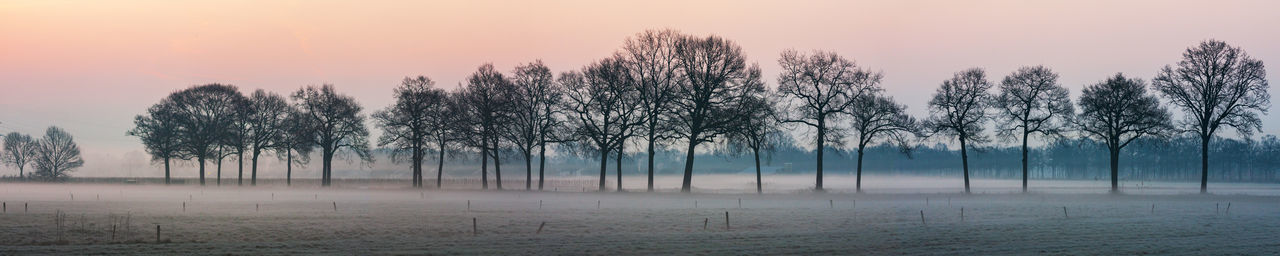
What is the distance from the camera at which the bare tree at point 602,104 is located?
5816 centimetres

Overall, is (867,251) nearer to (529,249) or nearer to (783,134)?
(529,249)

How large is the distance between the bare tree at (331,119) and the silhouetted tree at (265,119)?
386 centimetres

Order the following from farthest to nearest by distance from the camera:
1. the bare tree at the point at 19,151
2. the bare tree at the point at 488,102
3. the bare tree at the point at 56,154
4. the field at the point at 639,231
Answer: the bare tree at the point at 19,151 < the bare tree at the point at 56,154 < the bare tree at the point at 488,102 < the field at the point at 639,231

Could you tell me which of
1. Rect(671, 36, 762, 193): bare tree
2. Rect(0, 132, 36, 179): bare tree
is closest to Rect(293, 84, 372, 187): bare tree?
Rect(671, 36, 762, 193): bare tree

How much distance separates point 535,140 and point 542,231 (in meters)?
38.5

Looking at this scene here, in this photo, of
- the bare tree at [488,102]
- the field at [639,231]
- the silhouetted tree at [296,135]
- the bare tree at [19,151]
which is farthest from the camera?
the bare tree at [19,151]

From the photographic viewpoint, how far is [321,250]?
68.3 feet

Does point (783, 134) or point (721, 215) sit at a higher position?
point (783, 134)

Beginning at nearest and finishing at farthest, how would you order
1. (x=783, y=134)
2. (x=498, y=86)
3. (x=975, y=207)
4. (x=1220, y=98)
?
1. (x=975, y=207)
2. (x=1220, y=98)
3. (x=783, y=134)
4. (x=498, y=86)

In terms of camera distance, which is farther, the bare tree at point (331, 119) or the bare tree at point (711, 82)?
the bare tree at point (331, 119)

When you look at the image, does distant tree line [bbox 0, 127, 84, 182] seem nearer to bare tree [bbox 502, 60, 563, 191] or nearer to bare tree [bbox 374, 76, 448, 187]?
bare tree [bbox 374, 76, 448, 187]

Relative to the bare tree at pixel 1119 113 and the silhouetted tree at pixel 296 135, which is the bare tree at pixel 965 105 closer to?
the bare tree at pixel 1119 113

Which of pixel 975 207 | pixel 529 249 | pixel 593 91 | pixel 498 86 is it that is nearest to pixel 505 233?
pixel 529 249

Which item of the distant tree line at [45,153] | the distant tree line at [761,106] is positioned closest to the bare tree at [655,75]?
the distant tree line at [761,106]
